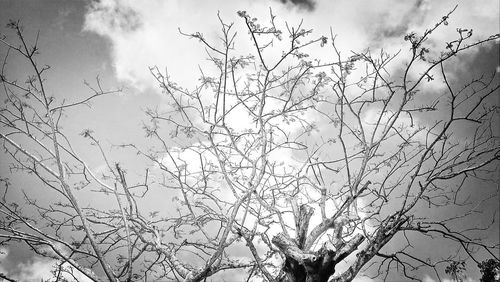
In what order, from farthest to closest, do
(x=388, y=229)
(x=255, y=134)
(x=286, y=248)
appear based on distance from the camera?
(x=255, y=134), (x=388, y=229), (x=286, y=248)

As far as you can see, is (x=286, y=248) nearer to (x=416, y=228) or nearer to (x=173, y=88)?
(x=416, y=228)

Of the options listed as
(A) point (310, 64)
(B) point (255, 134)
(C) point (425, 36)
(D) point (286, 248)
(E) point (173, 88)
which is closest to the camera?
(C) point (425, 36)

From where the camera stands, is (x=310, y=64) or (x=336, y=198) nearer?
(x=310, y=64)

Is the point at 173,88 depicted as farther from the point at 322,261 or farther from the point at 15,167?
the point at 322,261

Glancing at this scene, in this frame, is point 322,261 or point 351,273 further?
point 351,273

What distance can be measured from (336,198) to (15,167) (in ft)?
17.5

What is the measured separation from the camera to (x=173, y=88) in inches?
192

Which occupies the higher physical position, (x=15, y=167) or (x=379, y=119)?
(x=379, y=119)

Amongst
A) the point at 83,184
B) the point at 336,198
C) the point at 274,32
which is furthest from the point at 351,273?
the point at 83,184

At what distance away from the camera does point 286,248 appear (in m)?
3.69

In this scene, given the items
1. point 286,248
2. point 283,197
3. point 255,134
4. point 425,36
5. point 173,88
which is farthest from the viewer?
point 283,197

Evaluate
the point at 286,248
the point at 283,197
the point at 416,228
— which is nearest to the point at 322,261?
the point at 286,248

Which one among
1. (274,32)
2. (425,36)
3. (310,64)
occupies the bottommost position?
(425,36)

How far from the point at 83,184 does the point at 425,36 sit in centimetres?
567
